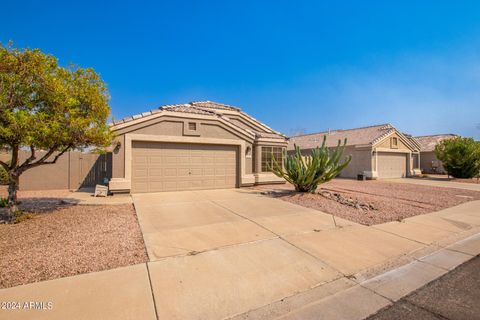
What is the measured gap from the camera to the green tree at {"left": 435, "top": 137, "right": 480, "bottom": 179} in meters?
19.4

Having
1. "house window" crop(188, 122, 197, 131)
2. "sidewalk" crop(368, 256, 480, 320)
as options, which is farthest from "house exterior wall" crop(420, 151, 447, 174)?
"sidewalk" crop(368, 256, 480, 320)

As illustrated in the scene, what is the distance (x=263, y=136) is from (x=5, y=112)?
11.3 metres

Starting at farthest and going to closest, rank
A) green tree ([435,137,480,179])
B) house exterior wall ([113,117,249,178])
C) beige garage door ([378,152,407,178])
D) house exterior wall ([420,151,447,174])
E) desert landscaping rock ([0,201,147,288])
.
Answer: house exterior wall ([420,151,447,174]), beige garage door ([378,152,407,178]), green tree ([435,137,480,179]), house exterior wall ([113,117,249,178]), desert landscaping rock ([0,201,147,288])

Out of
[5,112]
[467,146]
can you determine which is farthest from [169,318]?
[467,146]

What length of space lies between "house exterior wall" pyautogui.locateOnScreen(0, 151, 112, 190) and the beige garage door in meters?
21.6

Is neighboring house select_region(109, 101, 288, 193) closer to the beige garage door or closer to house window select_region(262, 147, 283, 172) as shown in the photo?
house window select_region(262, 147, 283, 172)

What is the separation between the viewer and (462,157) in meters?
19.6

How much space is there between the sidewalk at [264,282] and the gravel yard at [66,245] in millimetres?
370

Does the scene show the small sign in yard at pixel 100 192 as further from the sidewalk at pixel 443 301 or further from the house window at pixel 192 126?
the sidewalk at pixel 443 301

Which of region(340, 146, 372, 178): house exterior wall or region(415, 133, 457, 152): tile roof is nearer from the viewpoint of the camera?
region(340, 146, 372, 178): house exterior wall

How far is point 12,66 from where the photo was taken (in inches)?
210

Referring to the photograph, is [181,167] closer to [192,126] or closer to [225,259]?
[192,126]

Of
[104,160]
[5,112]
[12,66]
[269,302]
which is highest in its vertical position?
[12,66]

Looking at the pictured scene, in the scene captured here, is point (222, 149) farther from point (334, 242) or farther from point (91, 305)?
point (91, 305)
